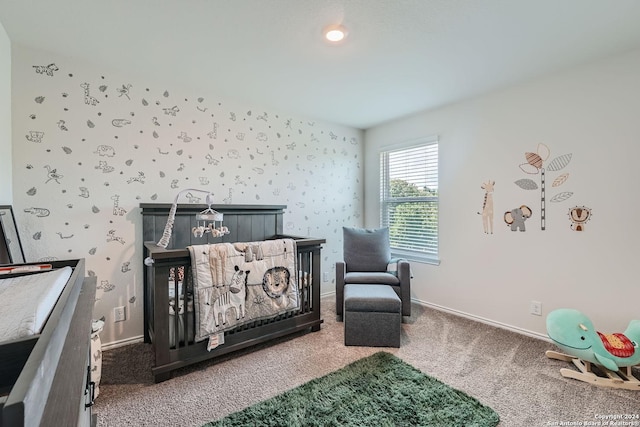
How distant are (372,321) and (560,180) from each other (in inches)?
Answer: 80.3

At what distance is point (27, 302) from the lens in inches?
32.4

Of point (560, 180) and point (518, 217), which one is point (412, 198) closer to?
point (518, 217)

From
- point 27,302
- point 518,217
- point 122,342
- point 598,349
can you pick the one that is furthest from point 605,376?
point 122,342

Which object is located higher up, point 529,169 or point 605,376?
point 529,169

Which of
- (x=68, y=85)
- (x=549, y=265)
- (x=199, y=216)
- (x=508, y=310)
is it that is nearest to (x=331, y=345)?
(x=199, y=216)

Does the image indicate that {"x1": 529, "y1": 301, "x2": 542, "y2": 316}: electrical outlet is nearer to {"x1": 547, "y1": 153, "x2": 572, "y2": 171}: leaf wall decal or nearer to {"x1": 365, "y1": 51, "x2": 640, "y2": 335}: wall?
{"x1": 365, "y1": 51, "x2": 640, "y2": 335}: wall

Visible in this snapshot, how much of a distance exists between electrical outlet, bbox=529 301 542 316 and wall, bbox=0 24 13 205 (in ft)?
13.7

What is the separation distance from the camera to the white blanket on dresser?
2.12 metres

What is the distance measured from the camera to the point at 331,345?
2553mm

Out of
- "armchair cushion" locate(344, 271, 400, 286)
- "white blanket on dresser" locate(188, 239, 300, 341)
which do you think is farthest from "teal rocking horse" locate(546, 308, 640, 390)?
"white blanket on dresser" locate(188, 239, 300, 341)

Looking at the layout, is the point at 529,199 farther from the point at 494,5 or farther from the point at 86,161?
the point at 86,161

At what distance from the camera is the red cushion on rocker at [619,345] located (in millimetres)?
1958

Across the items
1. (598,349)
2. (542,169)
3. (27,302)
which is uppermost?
(542,169)

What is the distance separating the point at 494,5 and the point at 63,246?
3.39 meters
